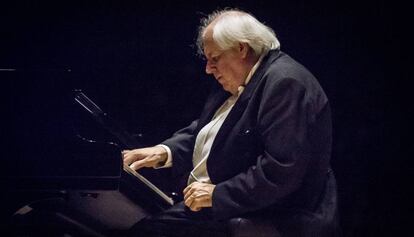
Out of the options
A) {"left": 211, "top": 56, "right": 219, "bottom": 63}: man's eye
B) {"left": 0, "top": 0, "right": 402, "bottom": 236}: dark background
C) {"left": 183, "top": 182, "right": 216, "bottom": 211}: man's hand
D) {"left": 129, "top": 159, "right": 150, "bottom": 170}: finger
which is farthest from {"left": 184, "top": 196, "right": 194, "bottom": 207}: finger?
{"left": 0, "top": 0, "right": 402, "bottom": 236}: dark background

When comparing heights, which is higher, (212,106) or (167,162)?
(212,106)

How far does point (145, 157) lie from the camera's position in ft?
9.63

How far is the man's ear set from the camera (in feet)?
8.83

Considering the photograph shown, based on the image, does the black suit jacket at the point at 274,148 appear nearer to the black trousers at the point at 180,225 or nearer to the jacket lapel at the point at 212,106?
the black trousers at the point at 180,225

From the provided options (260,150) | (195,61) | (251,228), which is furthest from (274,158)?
(195,61)

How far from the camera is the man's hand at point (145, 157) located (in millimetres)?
2881

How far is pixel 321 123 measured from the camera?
245cm

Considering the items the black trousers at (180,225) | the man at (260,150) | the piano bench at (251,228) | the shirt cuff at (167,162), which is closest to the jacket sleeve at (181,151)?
the shirt cuff at (167,162)

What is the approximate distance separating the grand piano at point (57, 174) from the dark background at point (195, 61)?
0.70m

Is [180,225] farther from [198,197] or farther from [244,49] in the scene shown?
[244,49]

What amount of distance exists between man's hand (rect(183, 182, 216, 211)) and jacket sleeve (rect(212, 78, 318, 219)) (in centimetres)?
3

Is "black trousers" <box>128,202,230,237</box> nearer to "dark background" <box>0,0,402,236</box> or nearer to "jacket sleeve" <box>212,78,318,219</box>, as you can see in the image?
"jacket sleeve" <box>212,78,318,219</box>

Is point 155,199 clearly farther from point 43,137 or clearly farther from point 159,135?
point 159,135

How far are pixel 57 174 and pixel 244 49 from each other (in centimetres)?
97
